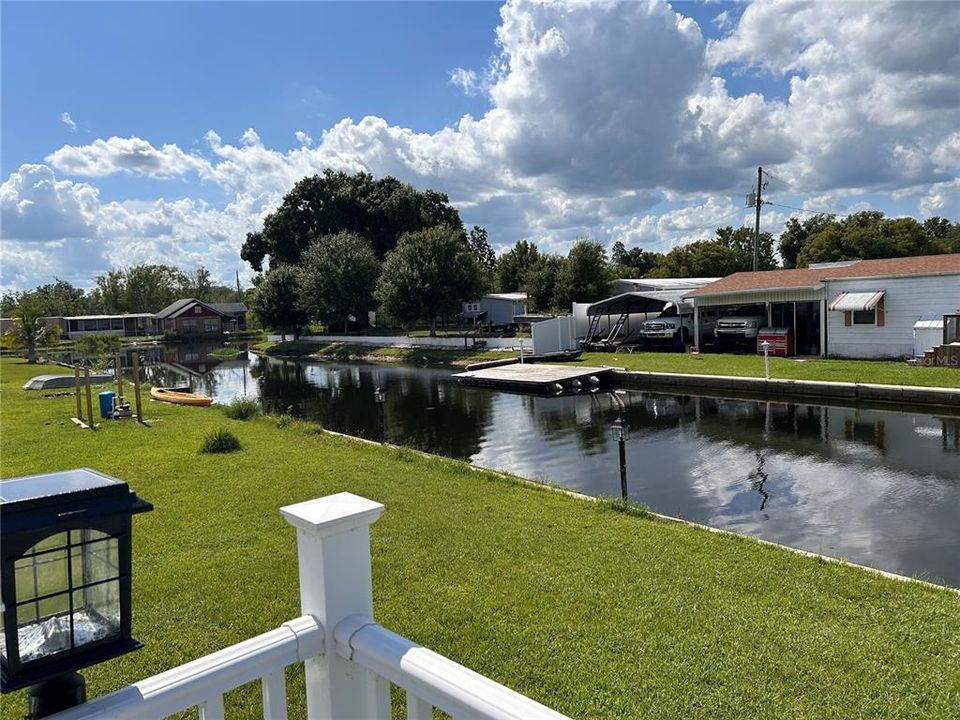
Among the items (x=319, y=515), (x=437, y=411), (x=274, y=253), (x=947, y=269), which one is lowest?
(x=437, y=411)

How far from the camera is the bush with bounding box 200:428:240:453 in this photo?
35.8 ft

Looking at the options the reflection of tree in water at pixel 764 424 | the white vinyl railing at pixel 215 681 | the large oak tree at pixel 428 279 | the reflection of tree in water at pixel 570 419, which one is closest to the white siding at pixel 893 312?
the reflection of tree in water at pixel 764 424

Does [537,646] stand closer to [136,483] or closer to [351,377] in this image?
[136,483]

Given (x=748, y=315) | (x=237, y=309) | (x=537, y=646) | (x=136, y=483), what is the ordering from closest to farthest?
(x=537, y=646)
(x=136, y=483)
(x=748, y=315)
(x=237, y=309)

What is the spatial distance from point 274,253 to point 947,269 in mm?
48929

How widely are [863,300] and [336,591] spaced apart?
24.4 m

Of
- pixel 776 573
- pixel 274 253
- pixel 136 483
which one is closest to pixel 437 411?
pixel 136 483

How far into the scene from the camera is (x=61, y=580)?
1600 millimetres

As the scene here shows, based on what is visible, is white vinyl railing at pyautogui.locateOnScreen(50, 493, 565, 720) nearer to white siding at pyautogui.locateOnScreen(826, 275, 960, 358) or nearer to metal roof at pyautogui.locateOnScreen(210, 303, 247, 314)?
white siding at pyautogui.locateOnScreen(826, 275, 960, 358)

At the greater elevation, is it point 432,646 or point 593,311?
point 593,311

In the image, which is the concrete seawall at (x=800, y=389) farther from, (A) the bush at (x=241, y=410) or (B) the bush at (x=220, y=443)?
(B) the bush at (x=220, y=443)

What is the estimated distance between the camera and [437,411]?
63.9ft

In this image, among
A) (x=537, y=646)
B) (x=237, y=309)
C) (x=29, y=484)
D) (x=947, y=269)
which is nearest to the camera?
(x=29, y=484)

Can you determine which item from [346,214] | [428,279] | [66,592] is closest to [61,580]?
[66,592]
